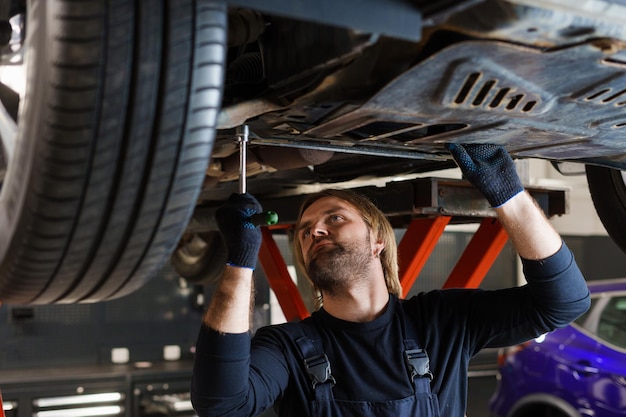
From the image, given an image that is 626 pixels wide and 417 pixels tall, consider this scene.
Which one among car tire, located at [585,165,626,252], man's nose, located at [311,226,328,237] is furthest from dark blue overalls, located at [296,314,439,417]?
car tire, located at [585,165,626,252]

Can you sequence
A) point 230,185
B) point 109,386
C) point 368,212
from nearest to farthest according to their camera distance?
1. point 368,212
2. point 230,185
3. point 109,386

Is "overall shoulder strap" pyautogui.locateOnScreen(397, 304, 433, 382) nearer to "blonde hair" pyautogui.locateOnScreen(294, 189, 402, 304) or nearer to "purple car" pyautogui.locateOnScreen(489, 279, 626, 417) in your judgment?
"blonde hair" pyautogui.locateOnScreen(294, 189, 402, 304)

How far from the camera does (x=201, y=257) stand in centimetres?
363

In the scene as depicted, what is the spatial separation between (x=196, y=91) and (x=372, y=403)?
99 centimetres

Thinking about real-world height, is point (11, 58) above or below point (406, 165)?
above

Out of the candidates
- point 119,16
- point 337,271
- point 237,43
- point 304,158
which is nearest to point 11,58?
point 237,43

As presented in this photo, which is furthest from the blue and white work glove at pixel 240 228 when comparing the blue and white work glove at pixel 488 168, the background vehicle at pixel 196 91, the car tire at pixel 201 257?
the car tire at pixel 201 257

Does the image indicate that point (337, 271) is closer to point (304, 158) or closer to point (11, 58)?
point (304, 158)

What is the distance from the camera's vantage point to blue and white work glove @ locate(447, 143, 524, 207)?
62.9 inches

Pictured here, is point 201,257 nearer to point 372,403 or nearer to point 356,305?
point 356,305

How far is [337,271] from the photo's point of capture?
1797mm

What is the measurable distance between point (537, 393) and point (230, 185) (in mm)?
2459

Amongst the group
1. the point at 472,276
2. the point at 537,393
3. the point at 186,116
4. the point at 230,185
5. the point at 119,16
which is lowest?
the point at 537,393

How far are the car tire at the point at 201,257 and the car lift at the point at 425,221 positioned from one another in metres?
0.56
